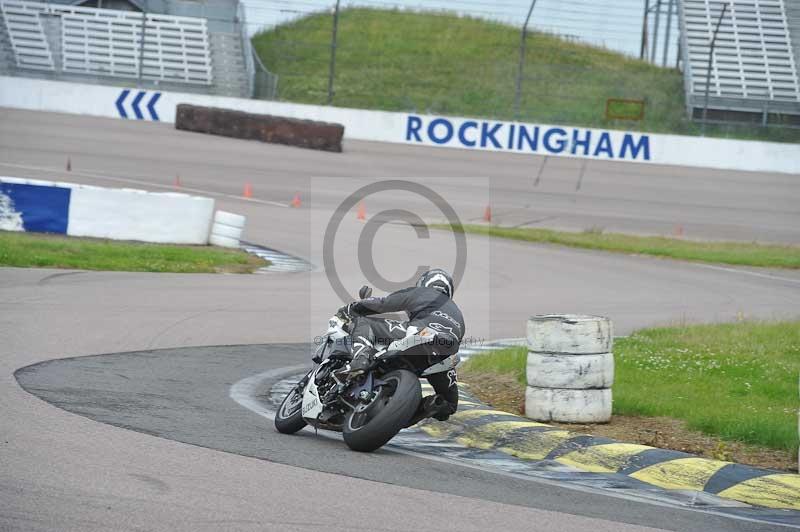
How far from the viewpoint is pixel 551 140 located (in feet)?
114

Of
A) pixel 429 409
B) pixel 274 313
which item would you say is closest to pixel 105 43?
pixel 274 313

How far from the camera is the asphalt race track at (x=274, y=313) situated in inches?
237

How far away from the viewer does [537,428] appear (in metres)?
8.27

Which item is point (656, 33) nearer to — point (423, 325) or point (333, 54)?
point (333, 54)

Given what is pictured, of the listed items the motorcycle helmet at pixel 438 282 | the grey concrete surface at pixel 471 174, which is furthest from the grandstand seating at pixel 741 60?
the motorcycle helmet at pixel 438 282

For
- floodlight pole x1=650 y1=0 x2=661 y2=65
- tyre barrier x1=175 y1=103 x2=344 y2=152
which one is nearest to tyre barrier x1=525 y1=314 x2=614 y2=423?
tyre barrier x1=175 y1=103 x2=344 y2=152

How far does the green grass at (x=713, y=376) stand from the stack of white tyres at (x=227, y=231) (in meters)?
8.42

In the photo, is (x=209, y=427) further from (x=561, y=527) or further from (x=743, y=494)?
(x=743, y=494)

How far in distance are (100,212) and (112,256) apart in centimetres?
192

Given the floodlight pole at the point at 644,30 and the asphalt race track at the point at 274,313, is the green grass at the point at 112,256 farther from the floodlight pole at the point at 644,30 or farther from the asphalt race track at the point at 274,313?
the floodlight pole at the point at 644,30

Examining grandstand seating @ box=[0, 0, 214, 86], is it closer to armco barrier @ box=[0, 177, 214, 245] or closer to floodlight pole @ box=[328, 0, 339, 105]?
floodlight pole @ box=[328, 0, 339, 105]

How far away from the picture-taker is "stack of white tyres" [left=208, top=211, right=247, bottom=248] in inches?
775

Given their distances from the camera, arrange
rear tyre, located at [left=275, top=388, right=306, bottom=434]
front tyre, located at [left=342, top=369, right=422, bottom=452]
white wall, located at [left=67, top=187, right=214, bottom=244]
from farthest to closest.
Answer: white wall, located at [left=67, top=187, right=214, bottom=244]
rear tyre, located at [left=275, top=388, right=306, bottom=434]
front tyre, located at [left=342, top=369, right=422, bottom=452]

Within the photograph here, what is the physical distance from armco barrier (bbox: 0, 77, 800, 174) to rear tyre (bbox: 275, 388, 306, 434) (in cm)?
2700
